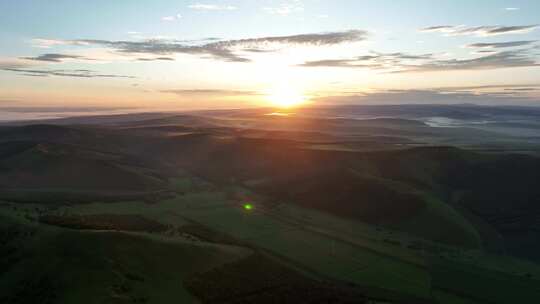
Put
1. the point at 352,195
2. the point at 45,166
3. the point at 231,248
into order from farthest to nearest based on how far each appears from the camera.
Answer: the point at 45,166 → the point at 352,195 → the point at 231,248

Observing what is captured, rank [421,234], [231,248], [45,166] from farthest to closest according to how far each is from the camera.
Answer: [45,166] → [421,234] → [231,248]

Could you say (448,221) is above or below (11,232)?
below

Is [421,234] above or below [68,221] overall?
below

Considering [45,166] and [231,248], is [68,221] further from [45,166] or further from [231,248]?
[45,166]

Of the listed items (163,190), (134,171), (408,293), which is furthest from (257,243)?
(134,171)

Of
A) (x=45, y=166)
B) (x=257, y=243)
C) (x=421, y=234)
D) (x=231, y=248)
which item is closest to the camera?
(x=231, y=248)

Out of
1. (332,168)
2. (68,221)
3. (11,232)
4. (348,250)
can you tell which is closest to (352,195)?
(332,168)

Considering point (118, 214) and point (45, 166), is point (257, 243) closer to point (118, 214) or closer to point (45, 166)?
point (118, 214)

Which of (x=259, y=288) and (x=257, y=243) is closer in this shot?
(x=259, y=288)

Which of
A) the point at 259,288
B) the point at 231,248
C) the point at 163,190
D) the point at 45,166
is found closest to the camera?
the point at 259,288
